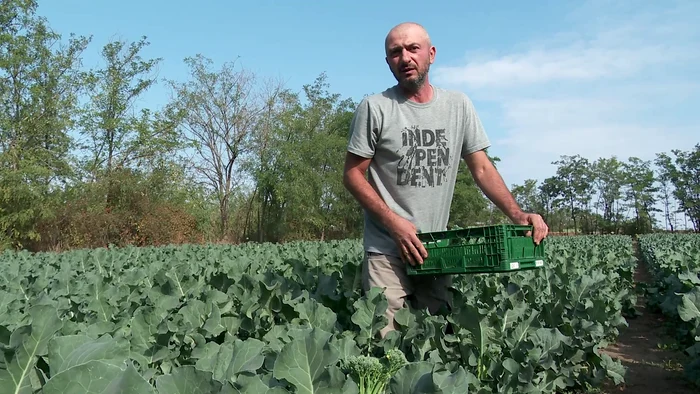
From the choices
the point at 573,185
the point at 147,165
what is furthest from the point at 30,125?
the point at 573,185

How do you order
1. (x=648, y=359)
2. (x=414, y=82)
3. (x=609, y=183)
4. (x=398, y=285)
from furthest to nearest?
(x=609, y=183), (x=648, y=359), (x=398, y=285), (x=414, y=82)

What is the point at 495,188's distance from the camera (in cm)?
343

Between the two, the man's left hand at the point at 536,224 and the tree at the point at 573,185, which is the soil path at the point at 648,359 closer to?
the man's left hand at the point at 536,224

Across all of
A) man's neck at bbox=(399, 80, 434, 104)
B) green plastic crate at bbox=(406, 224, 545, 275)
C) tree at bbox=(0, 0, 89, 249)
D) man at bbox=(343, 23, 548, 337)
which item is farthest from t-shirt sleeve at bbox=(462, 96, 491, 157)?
tree at bbox=(0, 0, 89, 249)

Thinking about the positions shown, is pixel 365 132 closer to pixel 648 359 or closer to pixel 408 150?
pixel 408 150

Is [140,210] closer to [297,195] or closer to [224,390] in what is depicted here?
[297,195]

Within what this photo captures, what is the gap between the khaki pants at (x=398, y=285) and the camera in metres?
3.18

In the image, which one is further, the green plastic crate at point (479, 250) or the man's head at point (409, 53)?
the man's head at point (409, 53)

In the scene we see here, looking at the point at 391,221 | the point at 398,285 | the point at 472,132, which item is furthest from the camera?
the point at 472,132

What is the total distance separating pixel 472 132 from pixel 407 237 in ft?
2.92

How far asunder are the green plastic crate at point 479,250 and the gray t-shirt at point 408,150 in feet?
0.83

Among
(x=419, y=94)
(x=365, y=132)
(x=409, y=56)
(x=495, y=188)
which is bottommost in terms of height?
(x=495, y=188)

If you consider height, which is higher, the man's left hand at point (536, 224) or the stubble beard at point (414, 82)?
the stubble beard at point (414, 82)

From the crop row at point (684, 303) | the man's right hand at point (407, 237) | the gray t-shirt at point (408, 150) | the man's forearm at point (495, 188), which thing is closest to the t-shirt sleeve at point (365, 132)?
the gray t-shirt at point (408, 150)
